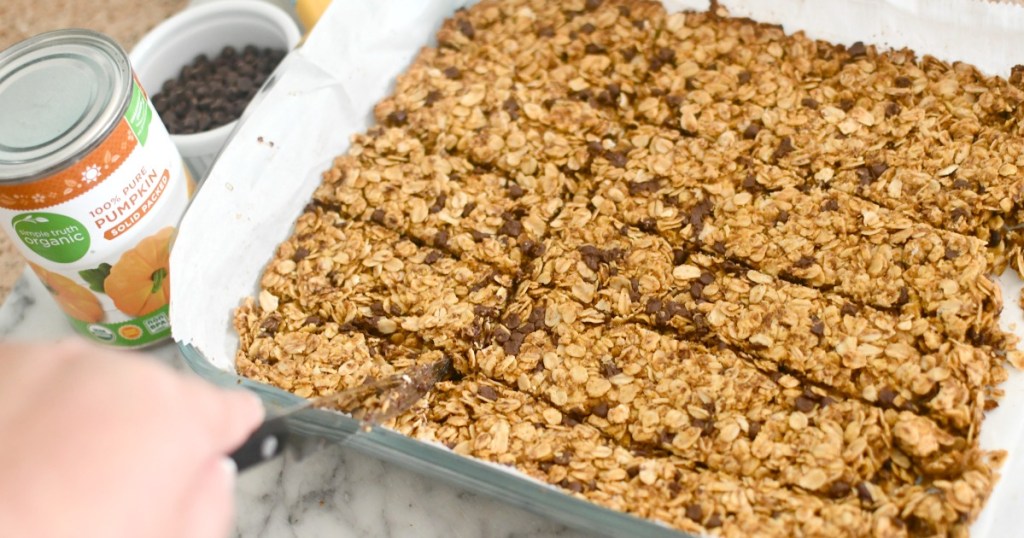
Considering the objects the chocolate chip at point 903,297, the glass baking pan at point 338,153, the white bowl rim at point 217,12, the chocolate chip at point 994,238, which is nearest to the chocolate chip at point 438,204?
the glass baking pan at point 338,153

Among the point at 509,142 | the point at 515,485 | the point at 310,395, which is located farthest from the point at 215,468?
the point at 509,142

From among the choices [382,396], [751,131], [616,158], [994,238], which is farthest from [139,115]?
[994,238]

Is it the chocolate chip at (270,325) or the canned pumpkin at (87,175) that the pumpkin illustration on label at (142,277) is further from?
the chocolate chip at (270,325)

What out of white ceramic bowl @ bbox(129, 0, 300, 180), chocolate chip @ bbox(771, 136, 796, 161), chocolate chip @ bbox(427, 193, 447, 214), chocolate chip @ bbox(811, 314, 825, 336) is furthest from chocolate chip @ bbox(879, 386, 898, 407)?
white ceramic bowl @ bbox(129, 0, 300, 180)

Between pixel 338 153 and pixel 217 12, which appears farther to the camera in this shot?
pixel 217 12

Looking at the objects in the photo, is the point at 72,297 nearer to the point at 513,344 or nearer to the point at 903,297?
the point at 513,344

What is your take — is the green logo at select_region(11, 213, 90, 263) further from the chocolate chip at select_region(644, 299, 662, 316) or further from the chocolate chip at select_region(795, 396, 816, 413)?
the chocolate chip at select_region(795, 396, 816, 413)
